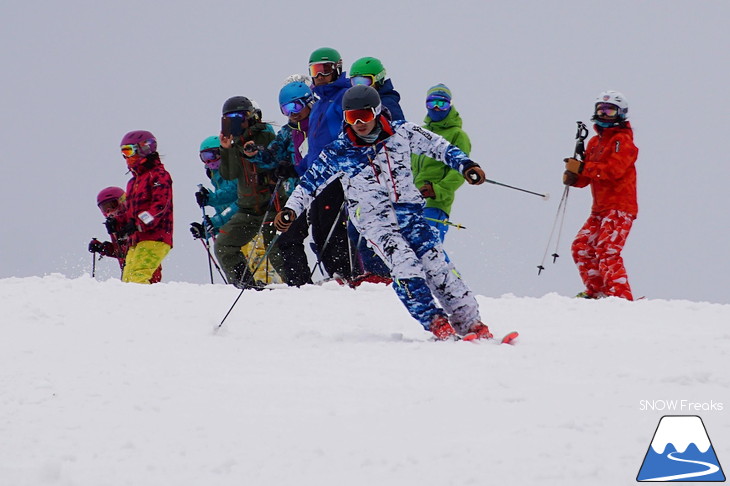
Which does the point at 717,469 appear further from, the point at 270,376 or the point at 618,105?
the point at 618,105

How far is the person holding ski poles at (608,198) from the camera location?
10.2m

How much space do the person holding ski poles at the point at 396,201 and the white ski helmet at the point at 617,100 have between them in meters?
3.51

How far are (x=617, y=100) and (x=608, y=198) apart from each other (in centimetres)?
93

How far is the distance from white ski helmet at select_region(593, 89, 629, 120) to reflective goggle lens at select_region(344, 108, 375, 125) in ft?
12.6

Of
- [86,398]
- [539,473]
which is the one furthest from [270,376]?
[539,473]

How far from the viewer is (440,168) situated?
11094 millimetres

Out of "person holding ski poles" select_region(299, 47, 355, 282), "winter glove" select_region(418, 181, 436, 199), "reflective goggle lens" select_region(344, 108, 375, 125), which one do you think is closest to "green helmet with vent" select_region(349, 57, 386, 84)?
"person holding ski poles" select_region(299, 47, 355, 282)

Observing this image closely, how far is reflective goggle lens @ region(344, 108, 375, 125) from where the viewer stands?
716 cm

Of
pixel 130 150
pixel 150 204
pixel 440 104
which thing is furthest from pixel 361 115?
pixel 130 150

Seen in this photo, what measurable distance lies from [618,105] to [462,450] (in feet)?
22.3

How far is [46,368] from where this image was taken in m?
5.86

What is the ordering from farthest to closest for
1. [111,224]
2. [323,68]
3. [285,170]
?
[111,224], [285,170], [323,68]

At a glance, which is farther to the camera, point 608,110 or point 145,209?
point 145,209

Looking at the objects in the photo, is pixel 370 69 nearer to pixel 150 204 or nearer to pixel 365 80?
pixel 365 80
